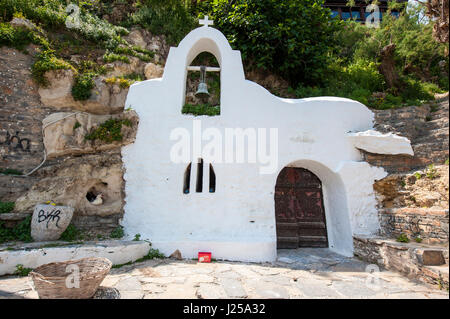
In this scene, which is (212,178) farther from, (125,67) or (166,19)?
(166,19)

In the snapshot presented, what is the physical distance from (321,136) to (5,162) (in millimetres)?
8656

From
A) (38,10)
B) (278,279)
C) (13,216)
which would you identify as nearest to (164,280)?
(278,279)

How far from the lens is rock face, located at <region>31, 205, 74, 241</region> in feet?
15.6

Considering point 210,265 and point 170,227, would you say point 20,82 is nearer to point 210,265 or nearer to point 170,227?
point 170,227

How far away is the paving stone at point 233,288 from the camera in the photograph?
122 inches

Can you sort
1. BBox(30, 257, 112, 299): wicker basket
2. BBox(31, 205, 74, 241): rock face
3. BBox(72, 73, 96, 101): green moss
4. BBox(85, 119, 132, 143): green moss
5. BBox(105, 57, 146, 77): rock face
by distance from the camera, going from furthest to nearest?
1. BBox(105, 57, 146, 77): rock face
2. BBox(72, 73, 96, 101): green moss
3. BBox(85, 119, 132, 143): green moss
4. BBox(31, 205, 74, 241): rock face
5. BBox(30, 257, 112, 299): wicker basket

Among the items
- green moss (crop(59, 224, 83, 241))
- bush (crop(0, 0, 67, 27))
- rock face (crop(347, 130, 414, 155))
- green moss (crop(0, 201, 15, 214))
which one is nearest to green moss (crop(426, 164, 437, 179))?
rock face (crop(347, 130, 414, 155))

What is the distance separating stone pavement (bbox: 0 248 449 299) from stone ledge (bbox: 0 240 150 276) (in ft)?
0.75

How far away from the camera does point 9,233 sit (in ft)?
16.4

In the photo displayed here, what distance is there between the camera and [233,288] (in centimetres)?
336

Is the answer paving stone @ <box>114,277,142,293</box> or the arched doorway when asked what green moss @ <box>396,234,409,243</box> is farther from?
paving stone @ <box>114,277,142,293</box>

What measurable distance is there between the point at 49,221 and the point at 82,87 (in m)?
4.14

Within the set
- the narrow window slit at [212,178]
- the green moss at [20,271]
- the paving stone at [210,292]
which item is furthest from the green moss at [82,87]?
the paving stone at [210,292]
